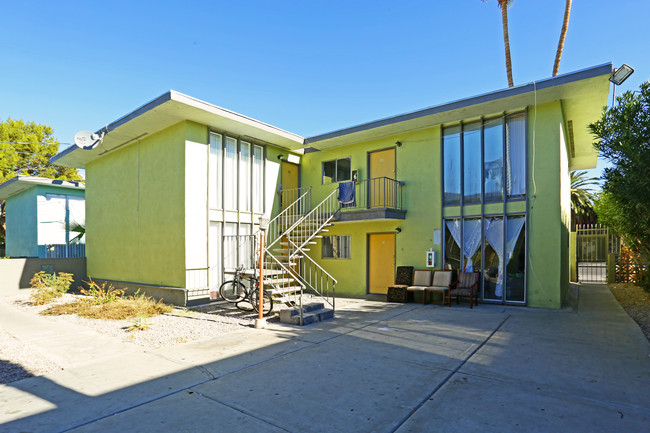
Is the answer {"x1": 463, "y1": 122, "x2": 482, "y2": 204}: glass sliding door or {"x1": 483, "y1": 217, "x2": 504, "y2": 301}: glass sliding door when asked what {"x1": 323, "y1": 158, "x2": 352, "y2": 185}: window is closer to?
{"x1": 463, "y1": 122, "x2": 482, "y2": 204}: glass sliding door

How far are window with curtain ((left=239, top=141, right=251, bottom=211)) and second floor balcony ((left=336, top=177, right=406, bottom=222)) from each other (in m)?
3.13

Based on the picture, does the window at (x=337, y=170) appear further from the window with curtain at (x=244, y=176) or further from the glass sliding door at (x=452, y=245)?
the glass sliding door at (x=452, y=245)

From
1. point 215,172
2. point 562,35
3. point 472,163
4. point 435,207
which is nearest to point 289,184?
point 215,172

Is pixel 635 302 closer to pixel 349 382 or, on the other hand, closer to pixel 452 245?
pixel 452 245

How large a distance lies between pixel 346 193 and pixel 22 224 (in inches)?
647

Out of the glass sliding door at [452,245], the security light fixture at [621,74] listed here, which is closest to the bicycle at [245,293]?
the glass sliding door at [452,245]

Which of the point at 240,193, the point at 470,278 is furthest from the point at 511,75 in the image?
the point at 240,193

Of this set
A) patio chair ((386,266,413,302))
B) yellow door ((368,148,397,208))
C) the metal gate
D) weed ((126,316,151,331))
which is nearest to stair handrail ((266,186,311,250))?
yellow door ((368,148,397,208))

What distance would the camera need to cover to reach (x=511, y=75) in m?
17.8

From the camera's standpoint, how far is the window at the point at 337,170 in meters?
13.1

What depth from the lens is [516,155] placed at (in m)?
9.87

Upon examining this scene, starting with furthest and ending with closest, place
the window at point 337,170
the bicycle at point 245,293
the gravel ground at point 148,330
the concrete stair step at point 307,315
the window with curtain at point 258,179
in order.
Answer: the window at point 337,170 → the window with curtain at point 258,179 → the bicycle at point 245,293 → the concrete stair step at point 307,315 → the gravel ground at point 148,330

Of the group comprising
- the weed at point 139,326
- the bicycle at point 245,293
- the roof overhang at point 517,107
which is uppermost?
the roof overhang at point 517,107

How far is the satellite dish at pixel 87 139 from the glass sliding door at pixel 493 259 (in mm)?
12351
